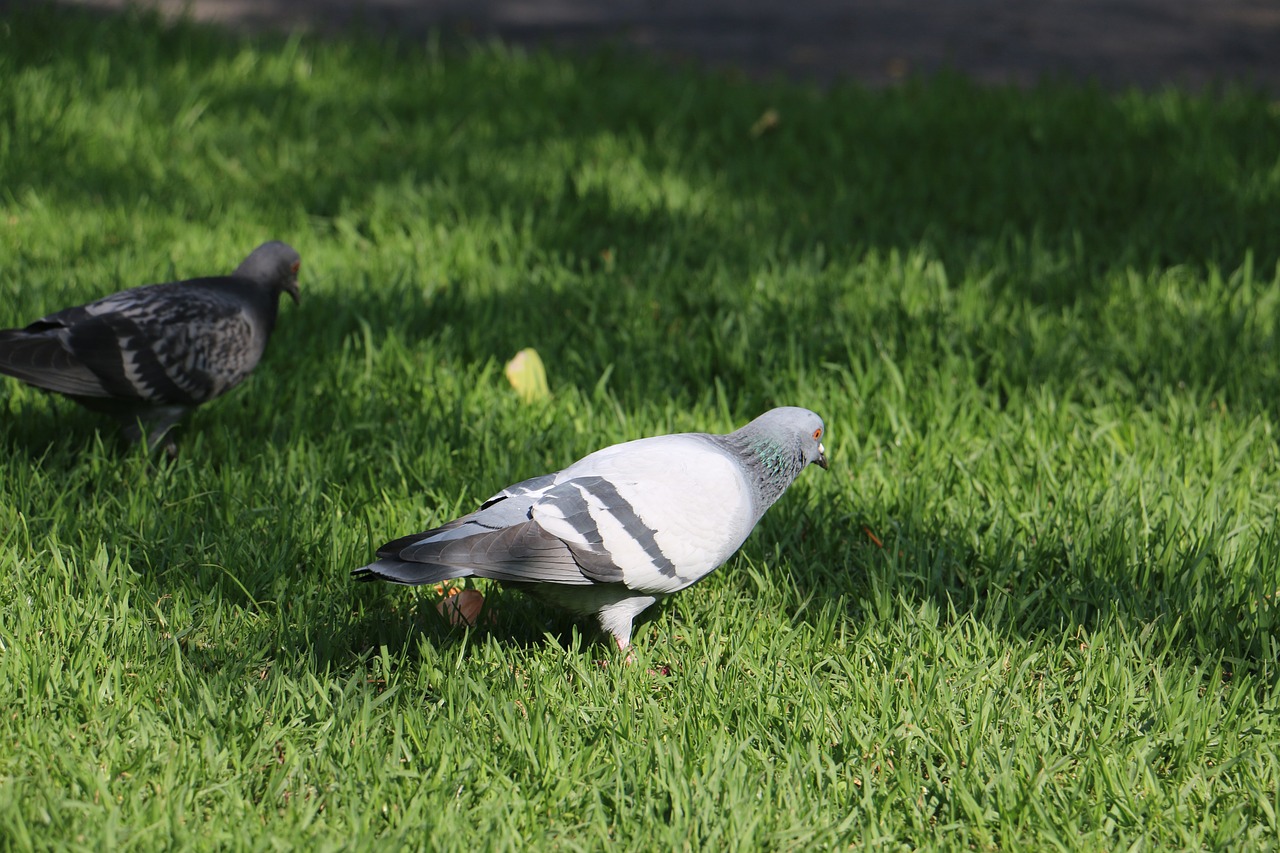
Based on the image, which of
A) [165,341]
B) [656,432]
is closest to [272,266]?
[165,341]

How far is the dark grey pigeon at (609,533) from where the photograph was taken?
243 cm

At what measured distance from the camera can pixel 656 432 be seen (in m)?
3.69

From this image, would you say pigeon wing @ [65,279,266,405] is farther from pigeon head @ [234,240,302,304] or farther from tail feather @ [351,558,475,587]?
tail feather @ [351,558,475,587]

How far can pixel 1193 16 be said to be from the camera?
8.63 metres

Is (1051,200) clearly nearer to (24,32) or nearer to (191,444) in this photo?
(191,444)

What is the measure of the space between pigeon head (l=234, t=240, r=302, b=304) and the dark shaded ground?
399cm

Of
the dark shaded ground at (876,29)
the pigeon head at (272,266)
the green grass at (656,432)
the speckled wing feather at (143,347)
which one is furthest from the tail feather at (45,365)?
the dark shaded ground at (876,29)

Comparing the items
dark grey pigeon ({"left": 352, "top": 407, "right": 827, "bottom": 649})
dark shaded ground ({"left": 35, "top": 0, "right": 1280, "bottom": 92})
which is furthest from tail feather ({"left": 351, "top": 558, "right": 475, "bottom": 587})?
dark shaded ground ({"left": 35, "top": 0, "right": 1280, "bottom": 92})

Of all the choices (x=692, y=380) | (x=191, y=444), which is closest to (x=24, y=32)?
(x=191, y=444)

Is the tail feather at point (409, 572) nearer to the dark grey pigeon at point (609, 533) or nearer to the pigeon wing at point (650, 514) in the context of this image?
the dark grey pigeon at point (609, 533)

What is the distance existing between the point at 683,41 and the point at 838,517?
5.63m

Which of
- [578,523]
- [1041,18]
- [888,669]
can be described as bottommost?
[888,669]

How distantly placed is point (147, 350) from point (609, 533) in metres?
1.62

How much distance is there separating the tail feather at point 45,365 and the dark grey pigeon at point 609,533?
1.33 m
